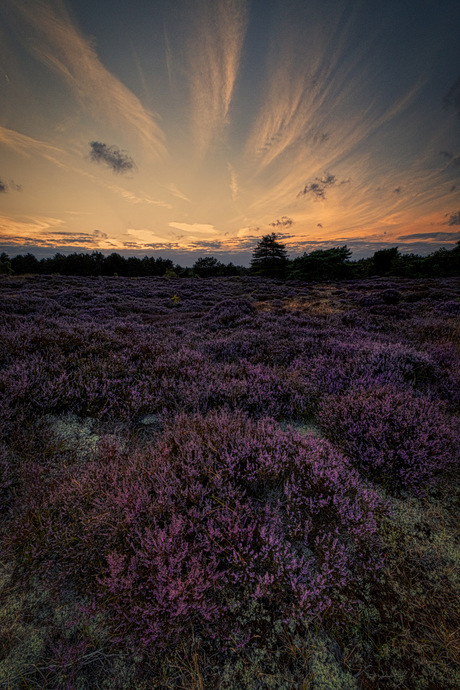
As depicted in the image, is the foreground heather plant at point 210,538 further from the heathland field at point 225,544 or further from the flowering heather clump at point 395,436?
the flowering heather clump at point 395,436

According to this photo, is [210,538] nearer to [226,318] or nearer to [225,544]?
[225,544]

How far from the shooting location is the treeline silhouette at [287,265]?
36.4 meters

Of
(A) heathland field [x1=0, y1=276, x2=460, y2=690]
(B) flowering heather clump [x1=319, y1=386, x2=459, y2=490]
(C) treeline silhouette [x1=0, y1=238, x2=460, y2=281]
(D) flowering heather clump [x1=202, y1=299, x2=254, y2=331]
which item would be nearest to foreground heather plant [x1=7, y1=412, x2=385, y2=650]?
(A) heathland field [x1=0, y1=276, x2=460, y2=690]

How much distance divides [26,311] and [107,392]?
28.2ft

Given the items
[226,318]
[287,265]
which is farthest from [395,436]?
[287,265]

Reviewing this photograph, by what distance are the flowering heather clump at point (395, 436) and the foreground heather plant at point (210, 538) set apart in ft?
1.44

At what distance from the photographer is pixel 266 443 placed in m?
2.39

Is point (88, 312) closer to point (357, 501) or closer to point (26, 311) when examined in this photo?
point (26, 311)

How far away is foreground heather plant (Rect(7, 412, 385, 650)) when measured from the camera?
4.85ft

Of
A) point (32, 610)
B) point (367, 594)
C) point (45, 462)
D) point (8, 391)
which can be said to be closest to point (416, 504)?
point (367, 594)

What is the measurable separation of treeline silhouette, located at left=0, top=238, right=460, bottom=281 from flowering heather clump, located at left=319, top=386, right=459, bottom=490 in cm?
3668

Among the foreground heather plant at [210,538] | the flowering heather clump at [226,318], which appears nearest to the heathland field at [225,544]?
the foreground heather plant at [210,538]

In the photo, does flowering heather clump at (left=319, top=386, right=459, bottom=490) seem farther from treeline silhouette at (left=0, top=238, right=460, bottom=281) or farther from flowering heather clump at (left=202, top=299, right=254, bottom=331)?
treeline silhouette at (left=0, top=238, right=460, bottom=281)

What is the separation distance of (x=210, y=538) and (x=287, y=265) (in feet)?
151
